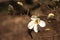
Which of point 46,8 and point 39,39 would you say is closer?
point 39,39

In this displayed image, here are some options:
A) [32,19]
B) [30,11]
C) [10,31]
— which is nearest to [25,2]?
[30,11]

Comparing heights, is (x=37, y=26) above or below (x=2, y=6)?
below

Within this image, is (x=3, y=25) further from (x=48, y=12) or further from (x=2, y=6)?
(x=48, y=12)

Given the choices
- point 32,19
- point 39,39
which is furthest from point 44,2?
point 39,39

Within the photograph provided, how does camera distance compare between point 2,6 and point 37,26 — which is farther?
point 2,6

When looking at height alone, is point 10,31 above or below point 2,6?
below

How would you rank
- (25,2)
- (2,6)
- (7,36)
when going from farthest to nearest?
(25,2), (2,6), (7,36)

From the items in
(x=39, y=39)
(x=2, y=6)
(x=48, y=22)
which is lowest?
(x=39, y=39)

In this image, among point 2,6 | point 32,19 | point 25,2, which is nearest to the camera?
point 32,19

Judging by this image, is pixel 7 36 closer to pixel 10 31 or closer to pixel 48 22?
pixel 10 31
